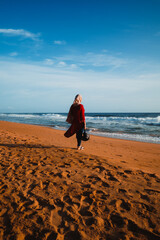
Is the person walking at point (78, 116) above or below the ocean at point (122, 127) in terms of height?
above

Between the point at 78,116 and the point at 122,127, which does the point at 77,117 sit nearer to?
the point at 78,116

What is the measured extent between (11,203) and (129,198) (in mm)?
2053

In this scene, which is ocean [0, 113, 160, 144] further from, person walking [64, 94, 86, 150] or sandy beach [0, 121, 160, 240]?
sandy beach [0, 121, 160, 240]

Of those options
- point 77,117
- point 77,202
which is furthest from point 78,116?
point 77,202

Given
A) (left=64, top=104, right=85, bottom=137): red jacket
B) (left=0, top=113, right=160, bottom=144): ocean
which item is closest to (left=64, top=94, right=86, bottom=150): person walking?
(left=64, top=104, right=85, bottom=137): red jacket

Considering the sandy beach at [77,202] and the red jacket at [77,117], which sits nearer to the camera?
the sandy beach at [77,202]

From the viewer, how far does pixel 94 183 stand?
10.7 ft

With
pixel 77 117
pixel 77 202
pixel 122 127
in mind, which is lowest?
pixel 77 202

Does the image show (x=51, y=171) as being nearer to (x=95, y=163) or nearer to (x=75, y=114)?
(x=95, y=163)

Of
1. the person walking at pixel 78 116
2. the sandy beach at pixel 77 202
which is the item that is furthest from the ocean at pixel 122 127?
the sandy beach at pixel 77 202

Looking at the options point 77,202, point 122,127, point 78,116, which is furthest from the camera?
point 122,127

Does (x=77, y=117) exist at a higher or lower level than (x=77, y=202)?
higher

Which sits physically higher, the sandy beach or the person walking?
the person walking

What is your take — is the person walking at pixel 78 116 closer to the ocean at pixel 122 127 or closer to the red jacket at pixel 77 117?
the red jacket at pixel 77 117
